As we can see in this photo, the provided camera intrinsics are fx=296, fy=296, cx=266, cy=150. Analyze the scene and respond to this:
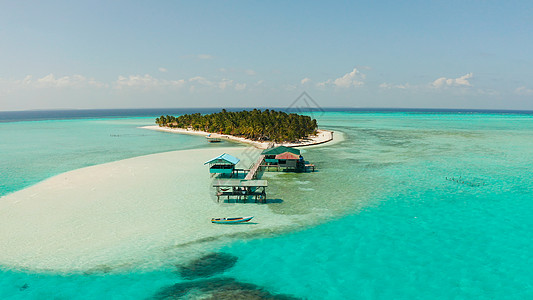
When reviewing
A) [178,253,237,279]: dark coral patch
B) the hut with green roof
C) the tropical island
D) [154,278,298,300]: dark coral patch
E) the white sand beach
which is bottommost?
[154,278,298,300]: dark coral patch

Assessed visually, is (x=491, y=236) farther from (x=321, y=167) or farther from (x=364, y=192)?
(x=321, y=167)

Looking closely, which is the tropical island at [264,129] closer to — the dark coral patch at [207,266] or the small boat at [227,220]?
the small boat at [227,220]

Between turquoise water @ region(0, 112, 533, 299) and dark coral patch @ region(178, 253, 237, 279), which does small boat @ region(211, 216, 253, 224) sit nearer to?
turquoise water @ region(0, 112, 533, 299)

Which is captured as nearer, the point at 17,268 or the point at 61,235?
the point at 17,268

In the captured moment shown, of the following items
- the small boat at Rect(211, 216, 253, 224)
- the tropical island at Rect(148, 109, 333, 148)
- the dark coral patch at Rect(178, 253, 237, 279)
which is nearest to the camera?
the dark coral patch at Rect(178, 253, 237, 279)

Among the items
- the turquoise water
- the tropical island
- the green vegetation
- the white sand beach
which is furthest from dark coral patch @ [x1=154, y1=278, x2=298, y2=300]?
the green vegetation

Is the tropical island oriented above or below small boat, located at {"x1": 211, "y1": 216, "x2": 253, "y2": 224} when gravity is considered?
above

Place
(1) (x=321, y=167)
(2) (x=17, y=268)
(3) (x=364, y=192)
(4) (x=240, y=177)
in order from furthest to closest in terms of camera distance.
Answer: (1) (x=321, y=167) → (4) (x=240, y=177) → (3) (x=364, y=192) → (2) (x=17, y=268)

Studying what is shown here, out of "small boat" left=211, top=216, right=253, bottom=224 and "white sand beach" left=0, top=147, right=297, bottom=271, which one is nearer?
"white sand beach" left=0, top=147, right=297, bottom=271

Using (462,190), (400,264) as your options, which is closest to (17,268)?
(400,264)
